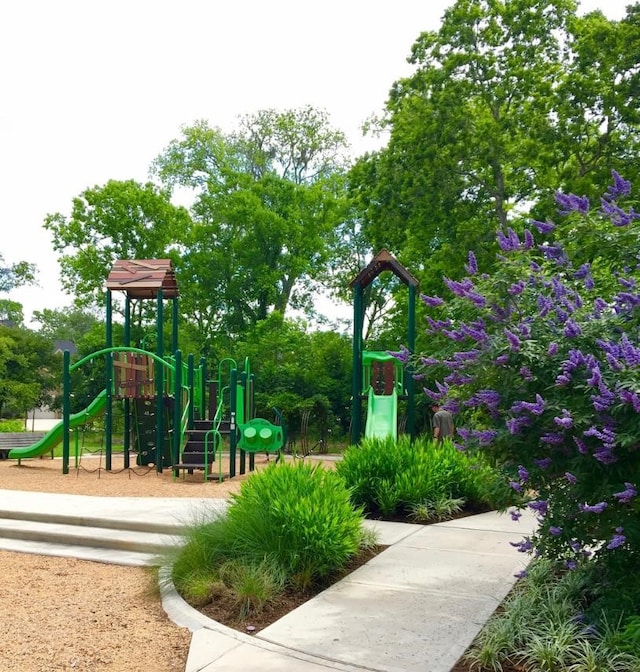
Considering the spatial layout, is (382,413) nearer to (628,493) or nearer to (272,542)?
(272,542)

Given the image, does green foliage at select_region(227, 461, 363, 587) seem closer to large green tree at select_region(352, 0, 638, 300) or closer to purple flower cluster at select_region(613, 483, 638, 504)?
purple flower cluster at select_region(613, 483, 638, 504)

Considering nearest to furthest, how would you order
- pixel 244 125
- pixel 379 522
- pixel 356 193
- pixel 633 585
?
pixel 633 585
pixel 379 522
pixel 356 193
pixel 244 125

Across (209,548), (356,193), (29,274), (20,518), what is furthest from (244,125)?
(209,548)

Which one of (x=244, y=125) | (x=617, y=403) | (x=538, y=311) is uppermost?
(x=244, y=125)

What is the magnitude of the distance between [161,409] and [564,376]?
11.3 meters

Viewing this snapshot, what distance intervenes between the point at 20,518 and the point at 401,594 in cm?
511

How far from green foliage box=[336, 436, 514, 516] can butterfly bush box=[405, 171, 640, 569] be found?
10.8 ft

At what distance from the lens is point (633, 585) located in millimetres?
4039

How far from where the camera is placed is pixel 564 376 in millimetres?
3676

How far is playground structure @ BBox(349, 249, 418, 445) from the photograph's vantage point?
14.2 meters

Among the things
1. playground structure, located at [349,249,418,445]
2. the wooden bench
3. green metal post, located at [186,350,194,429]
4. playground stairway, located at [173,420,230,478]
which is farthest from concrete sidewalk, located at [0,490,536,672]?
the wooden bench

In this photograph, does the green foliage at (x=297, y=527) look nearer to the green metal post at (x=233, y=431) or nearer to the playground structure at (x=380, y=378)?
the green metal post at (x=233, y=431)

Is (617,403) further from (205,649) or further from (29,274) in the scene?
(29,274)

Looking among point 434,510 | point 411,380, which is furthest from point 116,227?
point 434,510
